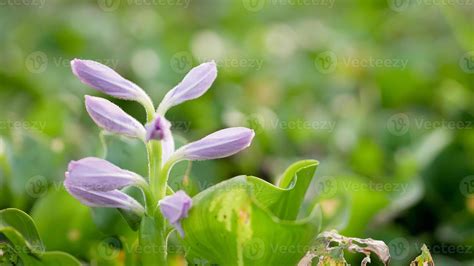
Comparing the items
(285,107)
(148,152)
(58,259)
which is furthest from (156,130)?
(285,107)

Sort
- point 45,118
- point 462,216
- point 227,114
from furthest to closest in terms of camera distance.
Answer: point 227,114 < point 45,118 < point 462,216

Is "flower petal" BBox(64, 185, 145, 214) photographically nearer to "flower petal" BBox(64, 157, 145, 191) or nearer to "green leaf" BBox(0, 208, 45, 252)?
"flower petal" BBox(64, 157, 145, 191)

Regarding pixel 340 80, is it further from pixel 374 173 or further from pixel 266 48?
pixel 374 173

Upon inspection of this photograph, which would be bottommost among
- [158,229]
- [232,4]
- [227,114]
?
[232,4]

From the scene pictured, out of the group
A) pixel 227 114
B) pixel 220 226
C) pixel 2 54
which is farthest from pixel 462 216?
pixel 2 54

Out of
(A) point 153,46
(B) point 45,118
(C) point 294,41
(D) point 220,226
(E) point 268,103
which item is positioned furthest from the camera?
(C) point 294,41

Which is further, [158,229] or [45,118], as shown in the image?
[45,118]

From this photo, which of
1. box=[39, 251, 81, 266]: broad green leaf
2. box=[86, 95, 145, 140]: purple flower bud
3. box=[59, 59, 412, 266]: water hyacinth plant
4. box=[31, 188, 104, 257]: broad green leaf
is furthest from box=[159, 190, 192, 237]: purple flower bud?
box=[31, 188, 104, 257]: broad green leaf
